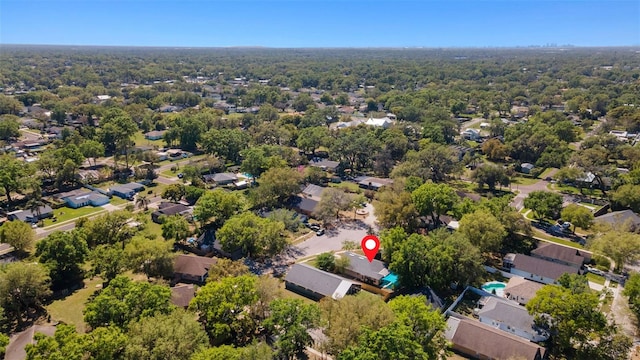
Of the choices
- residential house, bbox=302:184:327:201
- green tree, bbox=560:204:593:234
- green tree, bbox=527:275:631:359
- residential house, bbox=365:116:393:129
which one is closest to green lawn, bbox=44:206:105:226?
residential house, bbox=302:184:327:201

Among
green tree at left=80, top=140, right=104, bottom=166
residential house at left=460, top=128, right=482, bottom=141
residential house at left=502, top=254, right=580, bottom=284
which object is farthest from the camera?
residential house at left=460, top=128, right=482, bottom=141

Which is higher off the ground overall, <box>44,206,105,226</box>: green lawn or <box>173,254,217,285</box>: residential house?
<box>173,254,217,285</box>: residential house

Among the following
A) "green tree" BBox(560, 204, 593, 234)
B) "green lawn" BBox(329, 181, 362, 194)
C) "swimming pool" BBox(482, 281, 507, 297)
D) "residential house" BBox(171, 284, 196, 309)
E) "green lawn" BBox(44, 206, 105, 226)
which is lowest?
"green lawn" BBox(329, 181, 362, 194)

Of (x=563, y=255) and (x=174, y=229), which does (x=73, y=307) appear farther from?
(x=563, y=255)

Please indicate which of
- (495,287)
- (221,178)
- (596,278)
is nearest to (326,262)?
(495,287)

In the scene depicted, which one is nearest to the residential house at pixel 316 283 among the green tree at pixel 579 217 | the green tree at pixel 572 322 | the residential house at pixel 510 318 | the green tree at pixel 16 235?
the residential house at pixel 510 318

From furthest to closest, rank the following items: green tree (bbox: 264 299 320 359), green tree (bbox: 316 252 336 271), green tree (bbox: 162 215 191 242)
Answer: green tree (bbox: 162 215 191 242) < green tree (bbox: 316 252 336 271) < green tree (bbox: 264 299 320 359)

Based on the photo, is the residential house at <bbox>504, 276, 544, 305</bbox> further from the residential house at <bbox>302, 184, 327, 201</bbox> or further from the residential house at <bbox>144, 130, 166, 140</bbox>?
the residential house at <bbox>144, 130, 166, 140</bbox>

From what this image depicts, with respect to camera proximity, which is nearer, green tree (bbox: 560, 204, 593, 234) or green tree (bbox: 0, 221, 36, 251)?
green tree (bbox: 0, 221, 36, 251)
